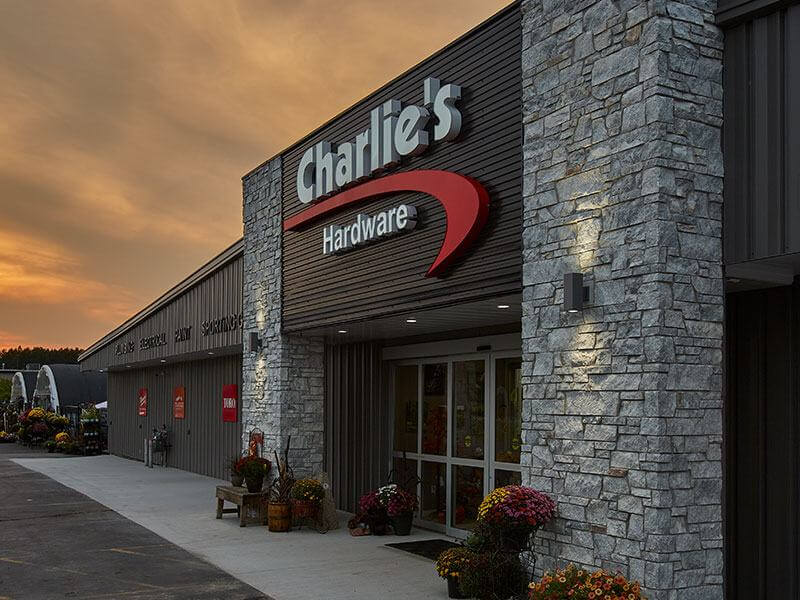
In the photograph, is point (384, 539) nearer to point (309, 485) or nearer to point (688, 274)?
point (309, 485)

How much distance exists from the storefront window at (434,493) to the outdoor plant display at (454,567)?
14.1ft

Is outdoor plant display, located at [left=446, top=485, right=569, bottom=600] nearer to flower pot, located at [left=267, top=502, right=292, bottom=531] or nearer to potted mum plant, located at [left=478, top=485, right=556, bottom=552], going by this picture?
potted mum plant, located at [left=478, top=485, right=556, bottom=552]

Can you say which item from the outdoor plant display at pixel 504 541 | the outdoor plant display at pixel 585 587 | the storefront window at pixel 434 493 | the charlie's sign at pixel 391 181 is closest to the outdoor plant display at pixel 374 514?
the storefront window at pixel 434 493

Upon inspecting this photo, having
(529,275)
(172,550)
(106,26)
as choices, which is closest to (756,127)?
(529,275)

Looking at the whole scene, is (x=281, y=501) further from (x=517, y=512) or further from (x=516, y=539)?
(x=517, y=512)

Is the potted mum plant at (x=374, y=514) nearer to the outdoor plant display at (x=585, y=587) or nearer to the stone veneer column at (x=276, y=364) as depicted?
the stone veneer column at (x=276, y=364)

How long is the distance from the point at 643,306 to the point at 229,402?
50.8 feet

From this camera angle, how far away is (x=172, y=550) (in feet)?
40.6

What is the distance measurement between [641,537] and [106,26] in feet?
41.1

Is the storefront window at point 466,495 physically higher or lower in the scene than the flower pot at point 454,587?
higher

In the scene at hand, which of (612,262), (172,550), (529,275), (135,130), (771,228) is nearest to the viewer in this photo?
(771,228)

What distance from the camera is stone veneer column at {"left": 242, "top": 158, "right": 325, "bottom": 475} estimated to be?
15219 millimetres

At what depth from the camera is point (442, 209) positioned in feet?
35.2

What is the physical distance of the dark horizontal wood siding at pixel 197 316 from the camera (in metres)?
18.8
